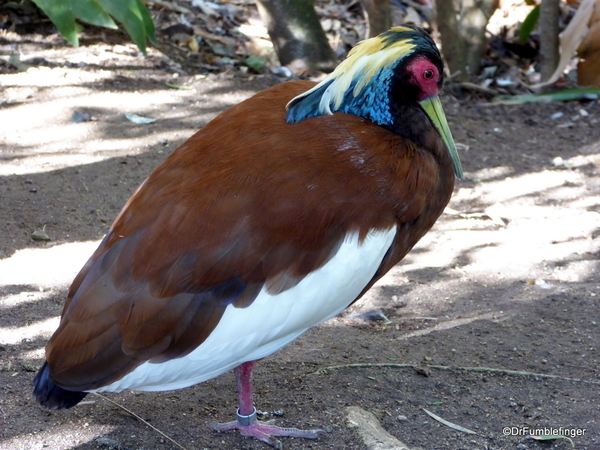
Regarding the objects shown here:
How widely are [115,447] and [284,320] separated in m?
0.82

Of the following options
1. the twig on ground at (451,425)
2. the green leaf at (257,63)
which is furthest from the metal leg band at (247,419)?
the green leaf at (257,63)

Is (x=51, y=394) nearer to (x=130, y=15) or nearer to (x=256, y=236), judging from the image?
(x=256, y=236)

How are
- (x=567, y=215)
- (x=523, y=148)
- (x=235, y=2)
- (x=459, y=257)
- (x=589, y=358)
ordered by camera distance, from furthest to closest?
1. (x=235, y=2)
2. (x=523, y=148)
3. (x=567, y=215)
4. (x=459, y=257)
5. (x=589, y=358)

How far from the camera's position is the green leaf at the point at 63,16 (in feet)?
19.1

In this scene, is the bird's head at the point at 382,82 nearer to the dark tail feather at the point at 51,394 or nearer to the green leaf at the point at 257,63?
the dark tail feather at the point at 51,394

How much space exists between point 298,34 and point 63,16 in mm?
2234

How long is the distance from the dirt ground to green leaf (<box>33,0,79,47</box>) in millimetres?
439

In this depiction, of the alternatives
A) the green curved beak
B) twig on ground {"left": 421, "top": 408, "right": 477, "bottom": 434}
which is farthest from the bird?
twig on ground {"left": 421, "top": 408, "right": 477, "bottom": 434}

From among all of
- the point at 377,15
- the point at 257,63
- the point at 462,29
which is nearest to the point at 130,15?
the point at 257,63

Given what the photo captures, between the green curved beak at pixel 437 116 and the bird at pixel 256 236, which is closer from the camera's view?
the bird at pixel 256 236

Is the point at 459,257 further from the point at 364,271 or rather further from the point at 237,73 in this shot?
the point at 237,73

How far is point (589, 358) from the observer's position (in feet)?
11.7

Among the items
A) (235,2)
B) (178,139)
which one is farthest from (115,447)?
(235,2)

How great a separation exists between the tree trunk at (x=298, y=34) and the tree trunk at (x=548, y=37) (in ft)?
7.29
